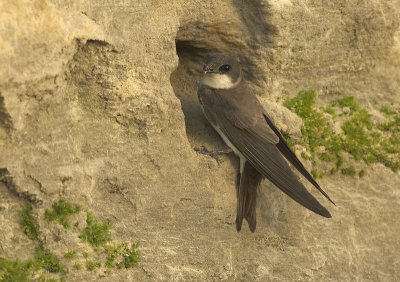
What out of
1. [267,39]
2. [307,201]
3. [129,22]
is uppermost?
[129,22]

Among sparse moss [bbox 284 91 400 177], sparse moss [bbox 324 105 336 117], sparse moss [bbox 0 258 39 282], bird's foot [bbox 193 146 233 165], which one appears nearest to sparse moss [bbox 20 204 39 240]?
sparse moss [bbox 0 258 39 282]

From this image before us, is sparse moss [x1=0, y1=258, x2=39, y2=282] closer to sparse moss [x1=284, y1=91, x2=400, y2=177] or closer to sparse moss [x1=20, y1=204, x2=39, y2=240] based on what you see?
sparse moss [x1=20, y1=204, x2=39, y2=240]

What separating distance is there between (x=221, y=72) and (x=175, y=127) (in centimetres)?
64

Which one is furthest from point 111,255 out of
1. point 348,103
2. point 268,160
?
point 348,103

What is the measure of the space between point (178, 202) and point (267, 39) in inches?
58.7

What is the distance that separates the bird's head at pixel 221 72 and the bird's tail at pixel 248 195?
61 cm

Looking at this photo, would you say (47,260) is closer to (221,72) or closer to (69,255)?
(69,255)

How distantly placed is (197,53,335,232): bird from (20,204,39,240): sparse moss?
132 cm

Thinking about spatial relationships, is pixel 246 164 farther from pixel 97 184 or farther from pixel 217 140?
pixel 97 184

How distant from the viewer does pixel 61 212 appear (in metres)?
3.87

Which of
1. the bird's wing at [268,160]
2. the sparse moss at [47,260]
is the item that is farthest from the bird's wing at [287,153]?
the sparse moss at [47,260]

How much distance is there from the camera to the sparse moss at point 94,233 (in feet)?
12.9

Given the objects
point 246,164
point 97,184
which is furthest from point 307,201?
point 97,184

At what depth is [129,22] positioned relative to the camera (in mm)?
4164
